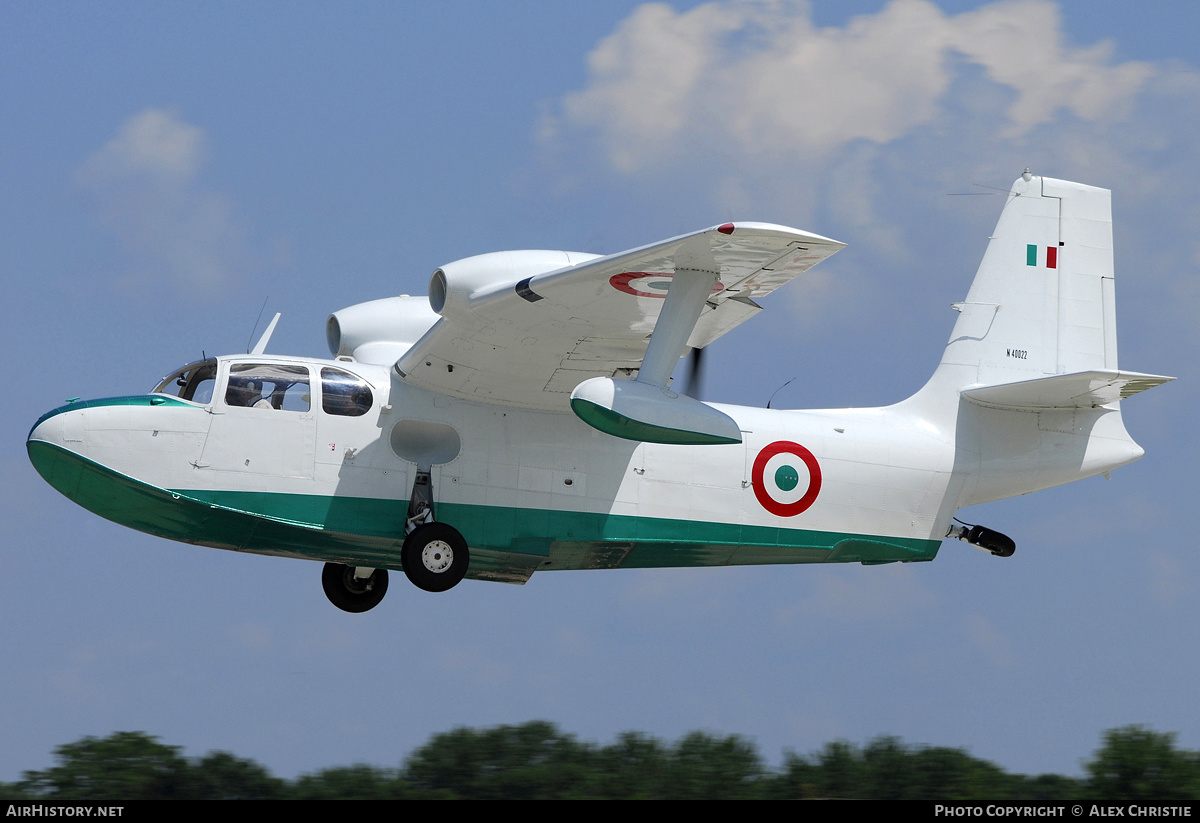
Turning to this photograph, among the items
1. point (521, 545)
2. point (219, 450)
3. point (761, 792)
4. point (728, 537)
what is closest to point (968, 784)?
point (761, 792)

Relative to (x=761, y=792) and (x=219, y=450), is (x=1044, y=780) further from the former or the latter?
(x=219, y=450)

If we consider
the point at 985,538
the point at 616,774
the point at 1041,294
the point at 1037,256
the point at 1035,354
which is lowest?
the point at 616,774

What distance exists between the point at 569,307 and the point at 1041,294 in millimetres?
5855

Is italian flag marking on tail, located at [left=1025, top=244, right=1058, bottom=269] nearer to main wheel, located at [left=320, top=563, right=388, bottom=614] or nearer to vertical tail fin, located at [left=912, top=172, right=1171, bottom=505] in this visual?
vertical tail fin, located at [left=912, top=172, right=1171, bottom=505]

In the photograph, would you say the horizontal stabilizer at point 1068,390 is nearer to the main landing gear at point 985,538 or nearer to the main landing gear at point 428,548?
the main landing gear at point 985,538

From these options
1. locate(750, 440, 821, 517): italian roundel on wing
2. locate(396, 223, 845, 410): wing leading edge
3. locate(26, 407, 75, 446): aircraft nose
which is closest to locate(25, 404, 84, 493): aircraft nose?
locate(26, 407, 75, 446): aircraft nose

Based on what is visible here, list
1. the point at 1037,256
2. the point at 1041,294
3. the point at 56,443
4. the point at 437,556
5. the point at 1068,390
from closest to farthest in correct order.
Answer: the point at 56,443, the point at 437,556, the point at 1068,390, the point at 1041,294, the point at 1037,256

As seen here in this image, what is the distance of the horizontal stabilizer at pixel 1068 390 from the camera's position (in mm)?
12438

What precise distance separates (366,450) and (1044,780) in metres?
7.66

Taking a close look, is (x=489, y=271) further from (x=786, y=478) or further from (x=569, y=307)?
(x=786, y=478)

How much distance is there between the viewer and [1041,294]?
14477 mm

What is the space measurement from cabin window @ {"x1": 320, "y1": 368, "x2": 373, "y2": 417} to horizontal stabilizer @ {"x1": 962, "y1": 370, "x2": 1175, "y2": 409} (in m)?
6.06

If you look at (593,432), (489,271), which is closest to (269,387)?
(489,271)

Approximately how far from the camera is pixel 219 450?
11.9m
